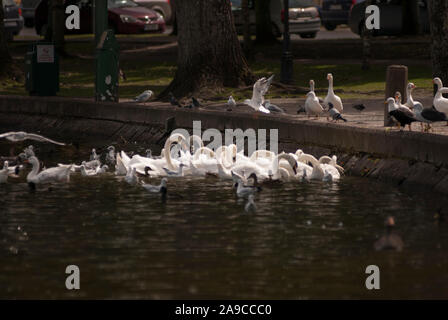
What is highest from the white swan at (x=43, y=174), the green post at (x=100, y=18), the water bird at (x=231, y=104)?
the green post at (x=100, y=18)

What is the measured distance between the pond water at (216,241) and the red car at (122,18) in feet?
89.7

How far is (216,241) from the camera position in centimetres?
1092

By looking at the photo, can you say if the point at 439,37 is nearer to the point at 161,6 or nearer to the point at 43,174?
the point at 43,174

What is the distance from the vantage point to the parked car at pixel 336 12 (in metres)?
47.8

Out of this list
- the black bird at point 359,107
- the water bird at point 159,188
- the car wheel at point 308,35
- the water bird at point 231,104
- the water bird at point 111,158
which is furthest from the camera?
the car wheel at point 308,35

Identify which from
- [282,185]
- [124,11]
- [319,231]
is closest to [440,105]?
[282,185]

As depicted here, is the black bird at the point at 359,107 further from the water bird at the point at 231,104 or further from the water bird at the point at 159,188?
the water bird at the point at 159,188

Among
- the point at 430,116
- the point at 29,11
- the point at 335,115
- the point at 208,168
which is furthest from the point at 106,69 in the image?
the point at 29,11

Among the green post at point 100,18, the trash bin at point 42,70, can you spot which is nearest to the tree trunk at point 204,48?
the green post at point 100,18

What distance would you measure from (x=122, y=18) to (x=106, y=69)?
19654 millimetres

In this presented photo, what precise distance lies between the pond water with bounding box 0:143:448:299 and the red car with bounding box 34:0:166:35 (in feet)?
89.7

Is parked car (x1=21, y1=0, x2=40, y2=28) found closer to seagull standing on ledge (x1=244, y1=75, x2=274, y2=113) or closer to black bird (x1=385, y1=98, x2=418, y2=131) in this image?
seagull standing on ledge (x1=244, y1=75, x2=274, y2=113)

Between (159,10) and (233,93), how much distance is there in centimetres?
2657

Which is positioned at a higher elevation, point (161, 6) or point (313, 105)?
point (161, 6)
